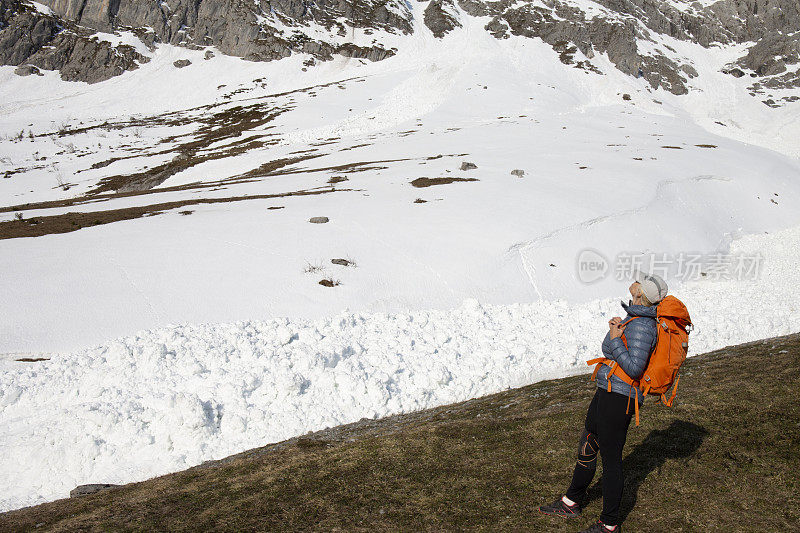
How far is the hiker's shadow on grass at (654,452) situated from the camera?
283 inches

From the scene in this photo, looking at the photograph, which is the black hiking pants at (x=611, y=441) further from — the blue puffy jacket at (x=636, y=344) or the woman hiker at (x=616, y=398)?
the blue puffy jacket at (x=636, y=344)

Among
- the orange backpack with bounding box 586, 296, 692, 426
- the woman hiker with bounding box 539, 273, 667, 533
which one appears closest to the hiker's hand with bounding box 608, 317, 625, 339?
the woman hiker with bounding box 539, 273, 667, 533

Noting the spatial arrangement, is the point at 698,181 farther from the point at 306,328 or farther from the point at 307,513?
the point at 307,513

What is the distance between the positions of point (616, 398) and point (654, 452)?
3.30 m

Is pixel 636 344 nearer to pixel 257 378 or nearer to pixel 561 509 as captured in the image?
pixel 561 509

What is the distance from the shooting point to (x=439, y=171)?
41938 millimetres

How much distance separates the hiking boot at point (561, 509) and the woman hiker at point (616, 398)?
1.21ft

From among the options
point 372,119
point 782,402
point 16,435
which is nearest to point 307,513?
point 782,402

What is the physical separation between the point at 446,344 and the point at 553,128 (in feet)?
192

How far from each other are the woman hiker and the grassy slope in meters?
0.79

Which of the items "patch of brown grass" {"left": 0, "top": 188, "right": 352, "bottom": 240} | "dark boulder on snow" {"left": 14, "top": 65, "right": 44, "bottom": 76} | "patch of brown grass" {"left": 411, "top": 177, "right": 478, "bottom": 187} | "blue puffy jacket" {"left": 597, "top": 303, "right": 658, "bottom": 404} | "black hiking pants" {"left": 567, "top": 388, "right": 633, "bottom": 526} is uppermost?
"blue puffy jacket" {"left": 597, "top": 303, "right": 658, "bottom": 404}

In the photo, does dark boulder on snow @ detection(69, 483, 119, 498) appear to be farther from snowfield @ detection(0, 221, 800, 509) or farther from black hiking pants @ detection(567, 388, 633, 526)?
black hiking pants @ detection(567, 388, 633, 526)

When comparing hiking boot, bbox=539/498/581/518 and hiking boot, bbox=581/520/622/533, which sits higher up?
hiking boot, bbox=581/520/622/533

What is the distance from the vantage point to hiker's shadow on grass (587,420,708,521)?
7184mm
